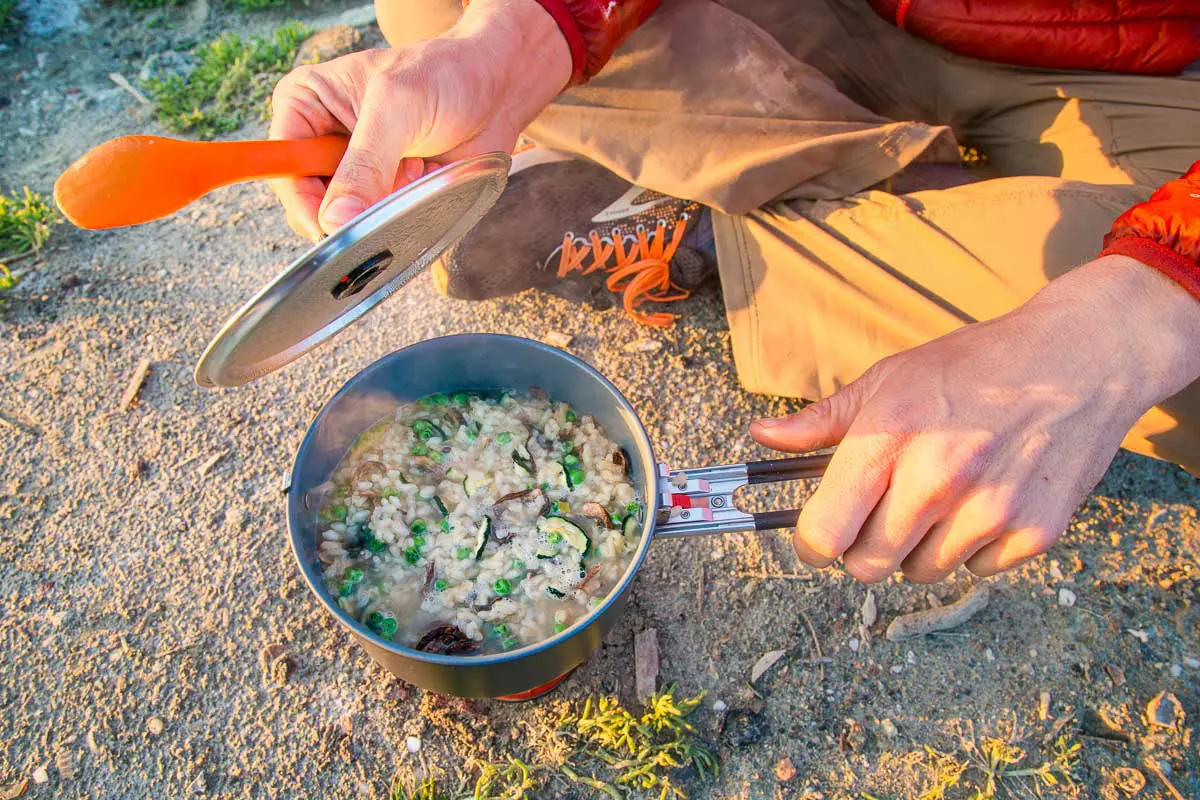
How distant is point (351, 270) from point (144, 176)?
14.2 inches

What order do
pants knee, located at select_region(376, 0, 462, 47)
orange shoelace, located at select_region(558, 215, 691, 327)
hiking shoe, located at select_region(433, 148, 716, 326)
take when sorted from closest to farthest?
pants knee, located at select_region(376, 0, 462, 47)
hiking shoe, located at select_region(433, 148, 716, 326)
orange shoelace, located at select_region(558, 215, 691, 327)

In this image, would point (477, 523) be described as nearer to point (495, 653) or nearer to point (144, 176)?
point (495, 653)

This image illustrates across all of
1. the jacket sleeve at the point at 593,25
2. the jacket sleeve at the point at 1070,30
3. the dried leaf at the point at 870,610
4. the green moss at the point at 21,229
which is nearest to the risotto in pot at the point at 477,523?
the dried leaf at the point at 870,610

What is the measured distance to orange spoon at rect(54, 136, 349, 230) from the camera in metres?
1.32

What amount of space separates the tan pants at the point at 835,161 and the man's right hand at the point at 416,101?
383 millimetres

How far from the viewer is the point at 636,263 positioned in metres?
2.81

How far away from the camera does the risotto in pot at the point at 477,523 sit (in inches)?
72.1

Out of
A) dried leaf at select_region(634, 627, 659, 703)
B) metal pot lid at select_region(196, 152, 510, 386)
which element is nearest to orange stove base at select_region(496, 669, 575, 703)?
dried leaf at select_region(634, 627, 659, 703)

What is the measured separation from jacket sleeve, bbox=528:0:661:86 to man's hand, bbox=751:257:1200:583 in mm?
1186

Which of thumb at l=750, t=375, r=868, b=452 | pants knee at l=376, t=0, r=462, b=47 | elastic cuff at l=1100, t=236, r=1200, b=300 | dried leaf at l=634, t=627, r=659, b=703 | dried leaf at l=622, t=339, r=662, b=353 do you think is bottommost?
dried leaf at l=634, t=627, r=659, b=703

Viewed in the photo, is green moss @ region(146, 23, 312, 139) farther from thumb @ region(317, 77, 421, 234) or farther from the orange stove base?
the orange stove base

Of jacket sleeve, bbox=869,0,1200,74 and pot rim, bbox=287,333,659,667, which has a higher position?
jacket sleeve, bbox=869,0,1200,74

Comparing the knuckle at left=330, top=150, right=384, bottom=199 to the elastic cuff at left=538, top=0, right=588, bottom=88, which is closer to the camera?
the knuckle at left=330, top=150, right=384, bottom=199

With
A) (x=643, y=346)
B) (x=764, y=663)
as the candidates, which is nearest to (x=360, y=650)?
(x=764, y=663)
